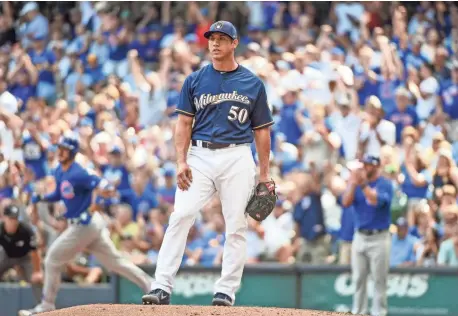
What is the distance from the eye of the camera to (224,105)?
8.20m

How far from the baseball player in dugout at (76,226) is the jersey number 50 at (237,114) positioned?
12.9ft

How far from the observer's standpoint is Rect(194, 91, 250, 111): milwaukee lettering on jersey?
8.19m

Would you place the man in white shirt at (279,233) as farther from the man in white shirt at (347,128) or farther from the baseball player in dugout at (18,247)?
the baseball player in dugout at (18,247)

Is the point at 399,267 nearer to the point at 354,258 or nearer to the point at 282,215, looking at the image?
the point at 354,258

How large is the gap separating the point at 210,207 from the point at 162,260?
6.36 metres

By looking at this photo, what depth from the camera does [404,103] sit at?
16234 millimetres

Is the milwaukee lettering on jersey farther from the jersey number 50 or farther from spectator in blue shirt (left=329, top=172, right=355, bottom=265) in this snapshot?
spectator in blue shirt (left=329, top=172, right=355, bottom=265)

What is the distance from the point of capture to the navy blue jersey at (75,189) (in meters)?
11.8

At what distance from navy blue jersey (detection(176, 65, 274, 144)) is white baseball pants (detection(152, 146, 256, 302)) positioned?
115mm

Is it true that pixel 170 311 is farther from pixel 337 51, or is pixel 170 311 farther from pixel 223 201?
pixel 337 51

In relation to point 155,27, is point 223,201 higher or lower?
lower

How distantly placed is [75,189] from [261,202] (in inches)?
156

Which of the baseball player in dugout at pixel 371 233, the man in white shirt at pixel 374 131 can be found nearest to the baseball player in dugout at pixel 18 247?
the baseball player in dugout at pixel 371 233

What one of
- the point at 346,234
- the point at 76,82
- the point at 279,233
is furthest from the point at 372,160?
the point at 76,82
